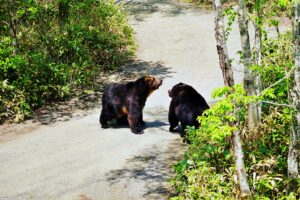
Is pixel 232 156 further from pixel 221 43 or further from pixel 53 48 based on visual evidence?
pixel 53 48

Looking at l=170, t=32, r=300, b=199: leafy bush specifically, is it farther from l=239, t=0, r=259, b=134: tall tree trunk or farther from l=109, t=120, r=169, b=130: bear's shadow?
l=109, t=120, r=169, b=130: bear's shadow

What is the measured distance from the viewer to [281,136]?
8.37m

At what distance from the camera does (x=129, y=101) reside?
11.0 meters

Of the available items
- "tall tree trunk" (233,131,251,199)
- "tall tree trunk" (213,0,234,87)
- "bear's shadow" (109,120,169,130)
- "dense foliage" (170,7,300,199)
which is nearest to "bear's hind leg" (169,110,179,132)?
"bear's shadow" (109,120,169,130)

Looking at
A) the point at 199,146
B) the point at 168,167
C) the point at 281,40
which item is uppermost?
Result: the point at 281,40

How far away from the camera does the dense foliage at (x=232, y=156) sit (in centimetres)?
687

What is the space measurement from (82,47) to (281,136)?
8787 mm

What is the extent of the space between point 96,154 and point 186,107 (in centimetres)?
220

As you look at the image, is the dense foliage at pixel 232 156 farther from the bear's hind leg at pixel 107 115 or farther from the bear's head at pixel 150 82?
the bear's hind leg at pixel 107 115

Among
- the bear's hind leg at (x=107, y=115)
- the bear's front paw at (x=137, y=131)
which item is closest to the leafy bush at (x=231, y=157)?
the bear's front paw at (x=137, y=131)

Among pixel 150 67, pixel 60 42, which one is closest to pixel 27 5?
pixel 60 42

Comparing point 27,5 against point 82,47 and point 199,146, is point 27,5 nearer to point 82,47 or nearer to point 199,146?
point 82,47

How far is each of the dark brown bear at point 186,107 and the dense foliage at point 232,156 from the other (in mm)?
1087

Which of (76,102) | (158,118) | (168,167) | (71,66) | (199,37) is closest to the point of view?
(168,167)
